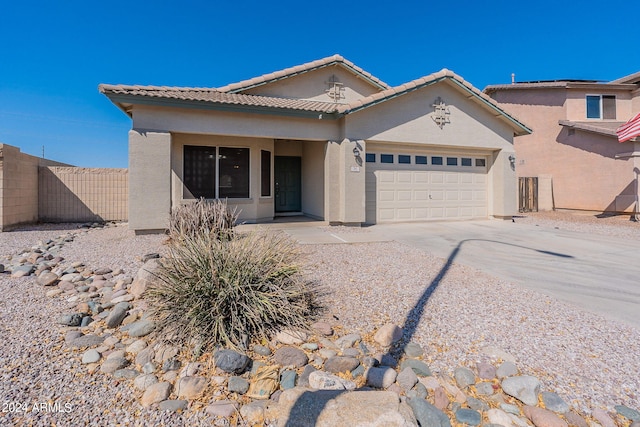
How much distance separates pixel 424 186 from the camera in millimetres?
11914

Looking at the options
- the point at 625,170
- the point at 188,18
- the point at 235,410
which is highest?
the point at 188,18

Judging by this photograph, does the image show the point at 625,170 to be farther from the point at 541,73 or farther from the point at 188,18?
the point at 188,18

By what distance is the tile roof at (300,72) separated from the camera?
38.3ft

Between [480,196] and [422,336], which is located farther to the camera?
[480,196]

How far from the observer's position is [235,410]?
2.29m

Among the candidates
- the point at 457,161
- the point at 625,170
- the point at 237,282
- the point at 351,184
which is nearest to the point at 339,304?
the point at 237,282

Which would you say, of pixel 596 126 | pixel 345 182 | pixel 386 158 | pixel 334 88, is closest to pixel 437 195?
pixel 386 158

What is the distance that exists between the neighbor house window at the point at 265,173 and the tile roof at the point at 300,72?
253cm

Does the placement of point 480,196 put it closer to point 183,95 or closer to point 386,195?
point 386,195

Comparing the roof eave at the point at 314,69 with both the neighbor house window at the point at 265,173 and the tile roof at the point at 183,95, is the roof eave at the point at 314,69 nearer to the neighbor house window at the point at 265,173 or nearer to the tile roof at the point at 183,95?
the tile roof at the point at 183,95

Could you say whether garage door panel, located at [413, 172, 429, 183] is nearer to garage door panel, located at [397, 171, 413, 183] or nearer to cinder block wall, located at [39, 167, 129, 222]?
garage door panel, located at [397, 171, 413, 183]

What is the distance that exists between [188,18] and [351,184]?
33.5ft

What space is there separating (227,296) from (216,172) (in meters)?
8.10

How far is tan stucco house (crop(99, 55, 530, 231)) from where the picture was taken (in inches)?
356
